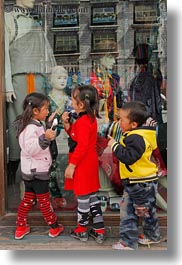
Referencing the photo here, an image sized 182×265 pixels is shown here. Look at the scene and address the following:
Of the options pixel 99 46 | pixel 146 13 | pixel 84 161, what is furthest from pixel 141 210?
pixel 146 13

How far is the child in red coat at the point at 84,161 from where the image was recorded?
3.54 m

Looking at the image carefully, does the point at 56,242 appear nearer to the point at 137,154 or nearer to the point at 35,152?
the point at 35,152

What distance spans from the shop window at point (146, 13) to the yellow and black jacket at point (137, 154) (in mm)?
1201

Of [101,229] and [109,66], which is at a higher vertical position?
[109,66]

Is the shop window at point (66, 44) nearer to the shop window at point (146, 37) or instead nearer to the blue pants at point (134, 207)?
the shop window at point (146, 37)

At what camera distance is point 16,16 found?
416cm

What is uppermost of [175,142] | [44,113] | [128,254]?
[44,113]

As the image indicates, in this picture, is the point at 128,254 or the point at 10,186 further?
the point at 10,186

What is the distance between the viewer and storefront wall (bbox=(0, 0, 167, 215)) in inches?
163

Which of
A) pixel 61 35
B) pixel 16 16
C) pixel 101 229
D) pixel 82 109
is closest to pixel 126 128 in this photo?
pixel 82 109

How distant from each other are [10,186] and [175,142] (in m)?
1.54

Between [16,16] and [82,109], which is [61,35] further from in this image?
[82,109]

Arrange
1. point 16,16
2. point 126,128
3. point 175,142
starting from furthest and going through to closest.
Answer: point 16,16 → point 175,142 → point 126,128

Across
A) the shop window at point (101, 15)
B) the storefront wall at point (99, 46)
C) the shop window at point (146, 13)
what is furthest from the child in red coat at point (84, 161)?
the shop window at point (146, 13)
